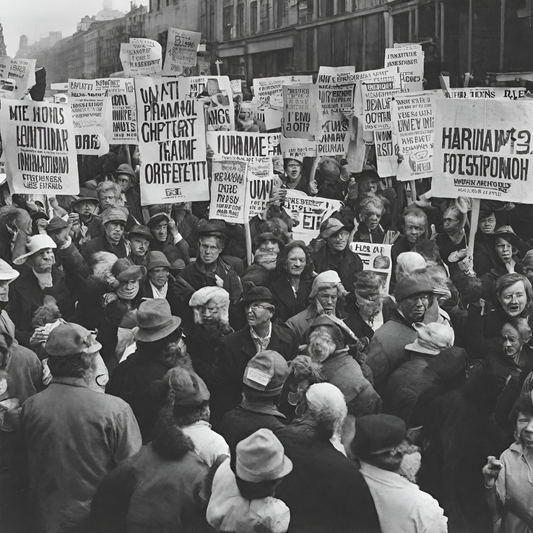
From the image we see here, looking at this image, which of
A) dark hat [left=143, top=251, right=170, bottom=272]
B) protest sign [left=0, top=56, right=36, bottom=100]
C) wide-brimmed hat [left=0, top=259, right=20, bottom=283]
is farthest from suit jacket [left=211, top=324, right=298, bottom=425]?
protest sign [left=0, top=56, right=36, bottom=100]

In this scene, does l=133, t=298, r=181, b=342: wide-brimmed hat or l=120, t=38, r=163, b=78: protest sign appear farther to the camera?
l=120, t=38, r=163, b=78: protest sign

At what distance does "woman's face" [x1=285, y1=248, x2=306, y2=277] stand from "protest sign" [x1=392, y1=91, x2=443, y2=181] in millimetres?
3100

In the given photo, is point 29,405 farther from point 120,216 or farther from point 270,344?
point 120,216

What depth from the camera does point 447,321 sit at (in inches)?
253

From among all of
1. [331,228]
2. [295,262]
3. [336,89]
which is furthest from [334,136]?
[295,262]

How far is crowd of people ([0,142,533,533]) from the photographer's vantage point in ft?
13.1

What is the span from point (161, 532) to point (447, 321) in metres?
3.01

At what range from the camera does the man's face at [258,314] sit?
20.0 ft

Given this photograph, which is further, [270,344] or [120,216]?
[120,216]

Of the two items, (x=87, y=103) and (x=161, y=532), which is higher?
(x=87, y=103)

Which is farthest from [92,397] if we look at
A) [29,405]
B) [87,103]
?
[87,103]

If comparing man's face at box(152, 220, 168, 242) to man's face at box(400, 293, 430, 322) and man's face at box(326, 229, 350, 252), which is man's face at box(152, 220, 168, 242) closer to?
man's face at box(326, 229, 350, 252)

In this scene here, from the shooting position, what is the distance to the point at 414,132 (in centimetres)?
1040

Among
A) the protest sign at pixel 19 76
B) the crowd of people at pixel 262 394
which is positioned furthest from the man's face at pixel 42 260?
the protest sign at pixel 19 76
